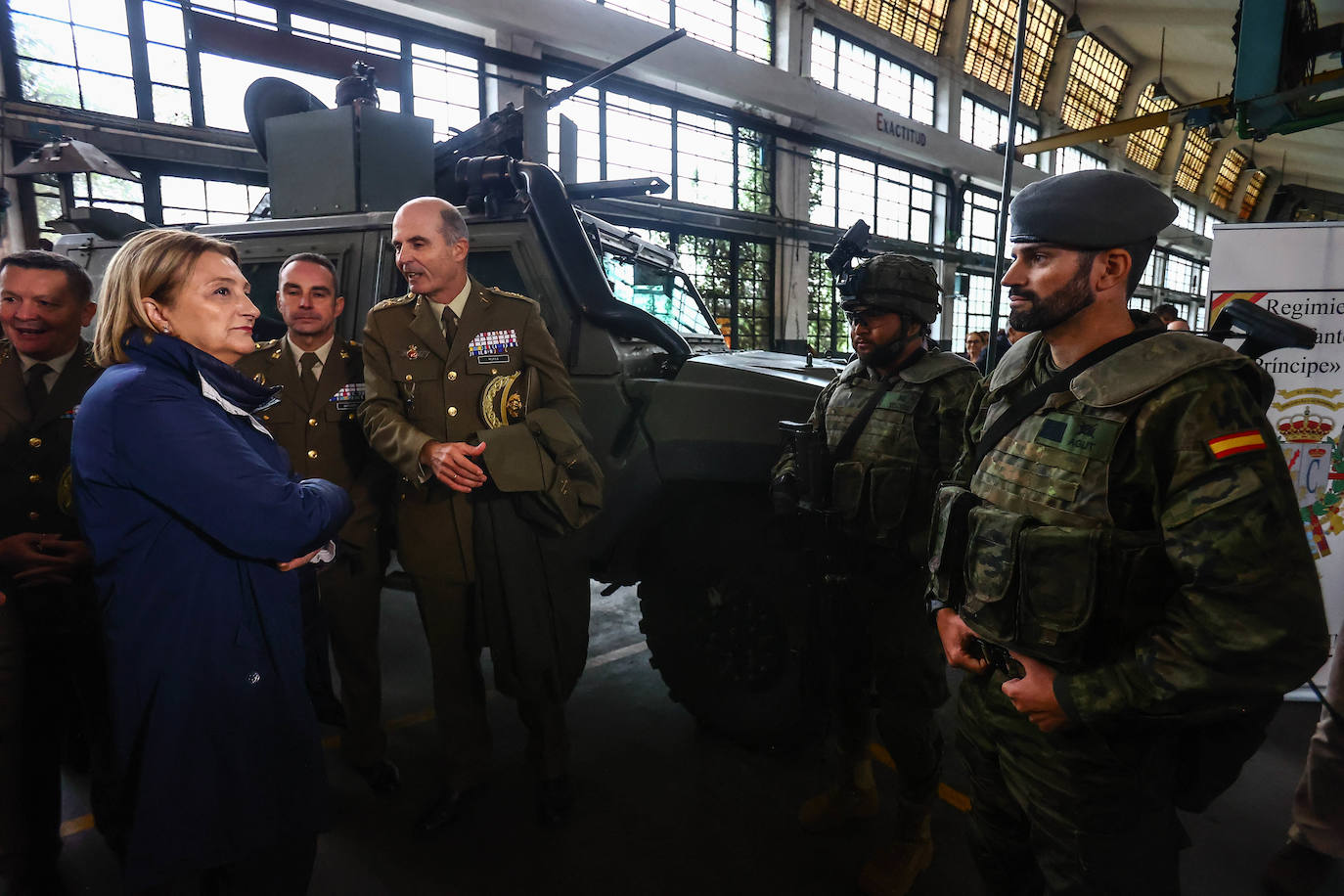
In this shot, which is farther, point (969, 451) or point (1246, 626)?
point (969, 451)

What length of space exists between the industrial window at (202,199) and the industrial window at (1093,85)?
19.3 m

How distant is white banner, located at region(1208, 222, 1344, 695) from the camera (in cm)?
302

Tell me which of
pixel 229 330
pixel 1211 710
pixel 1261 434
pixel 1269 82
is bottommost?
pixel 1211 710

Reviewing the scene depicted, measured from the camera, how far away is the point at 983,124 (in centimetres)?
1753

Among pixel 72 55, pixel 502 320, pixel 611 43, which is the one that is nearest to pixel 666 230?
pixel 611 43

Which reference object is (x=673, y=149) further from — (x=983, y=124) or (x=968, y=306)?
(x=983, y=124)

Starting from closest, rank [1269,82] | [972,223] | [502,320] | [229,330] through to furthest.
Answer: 1. [229,330]
2. [502,320]
3. [1269,82]
4. [972,223]

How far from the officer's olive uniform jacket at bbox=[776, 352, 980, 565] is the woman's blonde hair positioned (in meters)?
1.47

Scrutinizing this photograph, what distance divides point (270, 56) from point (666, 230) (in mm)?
5576

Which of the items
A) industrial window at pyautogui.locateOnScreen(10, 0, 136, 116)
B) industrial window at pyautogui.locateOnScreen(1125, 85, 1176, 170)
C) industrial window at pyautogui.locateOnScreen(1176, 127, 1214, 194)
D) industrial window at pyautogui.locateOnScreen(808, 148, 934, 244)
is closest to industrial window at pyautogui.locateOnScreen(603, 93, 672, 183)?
industrial window at pyautogui.locateOnScreen(808, 148, 934, 244)

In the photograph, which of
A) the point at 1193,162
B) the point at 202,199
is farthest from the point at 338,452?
the point at 1193,162

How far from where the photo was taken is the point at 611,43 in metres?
9.90

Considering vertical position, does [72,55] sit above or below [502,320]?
above

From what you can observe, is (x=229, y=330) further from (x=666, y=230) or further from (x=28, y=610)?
(x=666, y=230)
